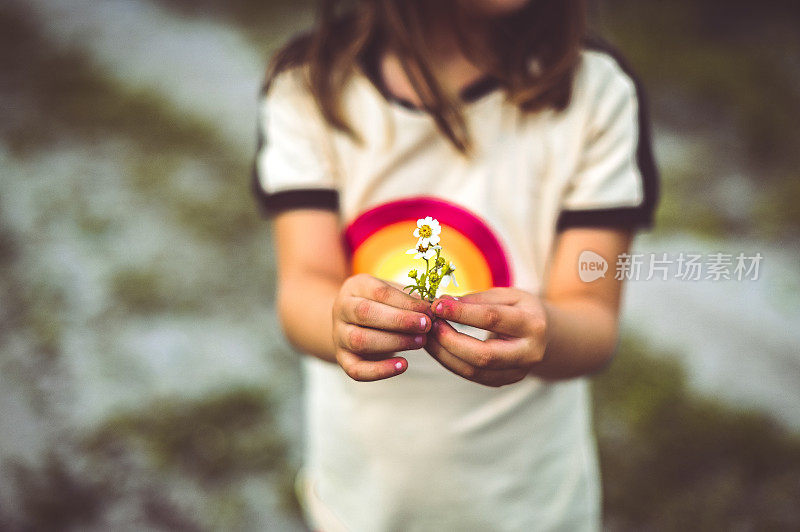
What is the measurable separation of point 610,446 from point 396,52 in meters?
1.28

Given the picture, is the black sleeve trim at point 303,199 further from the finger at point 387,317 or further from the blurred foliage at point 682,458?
the blurred foliage at point 682,458

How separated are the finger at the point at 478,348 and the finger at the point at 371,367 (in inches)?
1.7

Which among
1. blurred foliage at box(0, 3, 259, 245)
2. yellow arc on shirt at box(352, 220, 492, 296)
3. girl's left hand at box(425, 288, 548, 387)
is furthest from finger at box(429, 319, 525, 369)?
blurred foliage at box(0, 3, 259, 245)

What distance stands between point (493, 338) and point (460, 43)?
0.44 metres

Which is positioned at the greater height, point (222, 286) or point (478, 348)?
point (478, 348)

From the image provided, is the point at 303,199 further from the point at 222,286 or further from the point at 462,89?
the point at 222,286

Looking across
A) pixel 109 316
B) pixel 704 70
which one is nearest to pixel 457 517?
pixel 109 316

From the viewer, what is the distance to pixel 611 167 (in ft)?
2.47

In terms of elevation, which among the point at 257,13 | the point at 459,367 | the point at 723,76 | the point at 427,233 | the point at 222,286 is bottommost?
the point at 222,286

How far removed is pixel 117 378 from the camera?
170 centimetres

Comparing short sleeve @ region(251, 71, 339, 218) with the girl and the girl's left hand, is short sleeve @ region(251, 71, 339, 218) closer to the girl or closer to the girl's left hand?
the girl

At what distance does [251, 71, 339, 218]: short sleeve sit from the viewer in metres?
0.76

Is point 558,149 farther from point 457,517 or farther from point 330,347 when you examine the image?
point 457,517
